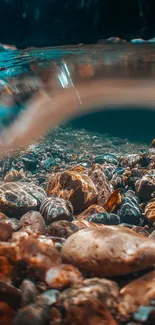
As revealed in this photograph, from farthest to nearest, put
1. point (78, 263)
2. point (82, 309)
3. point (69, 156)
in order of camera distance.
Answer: point (69, 156) < point (78, 263) < point (82, 309)

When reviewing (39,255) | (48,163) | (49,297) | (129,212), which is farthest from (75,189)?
(48,163)

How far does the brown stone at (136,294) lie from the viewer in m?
1.65

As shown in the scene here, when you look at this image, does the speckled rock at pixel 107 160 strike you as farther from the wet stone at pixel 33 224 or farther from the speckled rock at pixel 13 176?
the wet stone at pixel 33 224

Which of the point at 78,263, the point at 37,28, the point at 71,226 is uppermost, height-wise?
the point at 37,28

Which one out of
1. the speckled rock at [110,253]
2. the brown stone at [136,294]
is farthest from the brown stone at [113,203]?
the brown stone at [136,294]

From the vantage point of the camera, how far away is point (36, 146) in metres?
Answer: 11.9

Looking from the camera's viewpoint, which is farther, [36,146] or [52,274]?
[36,146]

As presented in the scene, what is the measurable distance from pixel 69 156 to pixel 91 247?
8.74 m

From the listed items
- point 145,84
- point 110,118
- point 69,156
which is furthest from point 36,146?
point 110,118

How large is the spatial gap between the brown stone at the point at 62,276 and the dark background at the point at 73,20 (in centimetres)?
727

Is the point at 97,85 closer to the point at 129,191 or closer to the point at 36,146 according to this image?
the point at 36,146

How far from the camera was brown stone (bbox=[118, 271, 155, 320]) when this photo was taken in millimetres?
1647

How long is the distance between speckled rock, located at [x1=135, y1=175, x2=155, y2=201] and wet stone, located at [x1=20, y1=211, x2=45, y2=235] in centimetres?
243

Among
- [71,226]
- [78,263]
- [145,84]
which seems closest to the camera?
[78,263]
